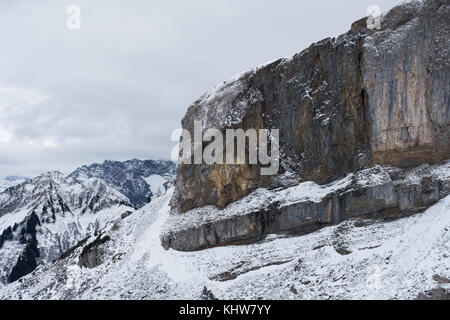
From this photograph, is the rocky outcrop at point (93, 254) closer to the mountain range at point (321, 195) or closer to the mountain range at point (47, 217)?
the mountain range at point (321, 195)

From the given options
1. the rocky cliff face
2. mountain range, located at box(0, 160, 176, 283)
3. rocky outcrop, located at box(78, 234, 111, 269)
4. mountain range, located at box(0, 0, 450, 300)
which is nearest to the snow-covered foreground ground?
mountain range, located at box(0, 0, 450, 300)

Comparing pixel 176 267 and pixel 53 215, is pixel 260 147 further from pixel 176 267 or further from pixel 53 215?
pixel 53 215

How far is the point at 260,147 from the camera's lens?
45438 mm

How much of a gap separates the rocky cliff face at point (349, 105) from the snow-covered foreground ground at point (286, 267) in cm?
583

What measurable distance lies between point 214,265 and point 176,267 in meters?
4.16

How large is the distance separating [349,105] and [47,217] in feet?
497

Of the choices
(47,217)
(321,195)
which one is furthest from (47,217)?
(321,195)

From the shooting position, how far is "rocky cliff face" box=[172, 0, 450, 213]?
1441 inches

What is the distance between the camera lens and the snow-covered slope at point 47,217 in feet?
491

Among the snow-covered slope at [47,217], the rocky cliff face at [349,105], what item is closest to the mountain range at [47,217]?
the snow-covered slope at [47,217]

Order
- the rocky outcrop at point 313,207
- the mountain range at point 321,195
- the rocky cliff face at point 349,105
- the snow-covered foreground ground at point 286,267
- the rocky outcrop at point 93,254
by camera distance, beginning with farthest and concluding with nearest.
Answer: the rocky outcrop at point 93,254 → the rocky cliff face at point 349,105 → the rocky outcrop at point 313,207 → the mountain range at point 321,195 → the snow-covered foreground ground at point 286,267

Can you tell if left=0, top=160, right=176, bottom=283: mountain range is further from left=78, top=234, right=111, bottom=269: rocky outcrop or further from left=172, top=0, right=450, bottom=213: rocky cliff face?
left=172, top=0, right=450, bottom=213: rocky cliff face

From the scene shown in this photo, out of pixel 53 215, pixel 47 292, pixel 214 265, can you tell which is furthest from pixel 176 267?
pixel 53 215

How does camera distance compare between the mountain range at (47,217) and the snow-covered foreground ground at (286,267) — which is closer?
the snow-covered foreground ground at (286,267)
